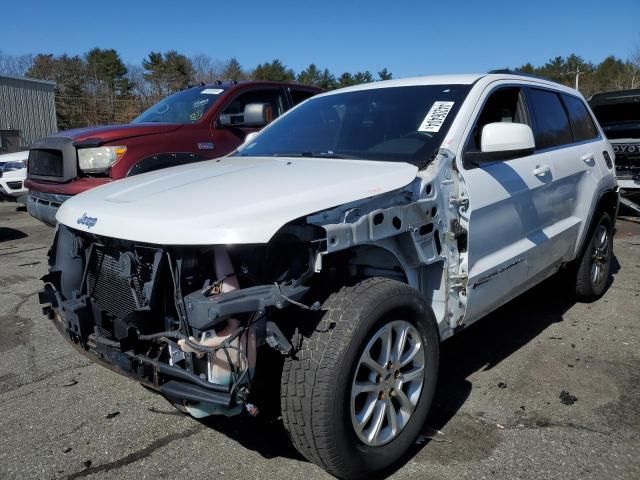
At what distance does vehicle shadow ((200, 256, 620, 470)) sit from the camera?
9.38 ft

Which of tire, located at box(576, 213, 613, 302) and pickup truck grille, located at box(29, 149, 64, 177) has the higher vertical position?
pickup truck grille, located at box(29, 149, 64, 177)

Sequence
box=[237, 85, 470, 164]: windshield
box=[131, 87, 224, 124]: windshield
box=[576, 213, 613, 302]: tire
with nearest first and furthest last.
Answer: box=[237, 85, 470, 164]: windshield → box=[576, 213, 613, 302]: tire → box=[131, 87, 224, 124]: windshield

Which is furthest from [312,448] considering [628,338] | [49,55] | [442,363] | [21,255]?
[49,55]

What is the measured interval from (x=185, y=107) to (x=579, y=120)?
4.12 meters

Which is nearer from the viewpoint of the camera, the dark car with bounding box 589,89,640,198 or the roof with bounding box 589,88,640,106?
the dark car with bounding box 589,89,640,198

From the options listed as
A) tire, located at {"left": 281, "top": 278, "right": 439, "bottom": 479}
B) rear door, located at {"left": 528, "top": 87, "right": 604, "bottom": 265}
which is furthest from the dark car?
tire, located at {"left": 281, "top": 278, "right": 439, "bottom": 479}

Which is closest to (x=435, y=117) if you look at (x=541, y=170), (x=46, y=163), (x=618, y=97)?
(x=541, y=170)

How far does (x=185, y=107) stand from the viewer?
6387 millimetres

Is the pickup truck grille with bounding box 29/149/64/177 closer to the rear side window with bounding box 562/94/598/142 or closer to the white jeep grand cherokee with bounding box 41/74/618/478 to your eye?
the white jeep grand cherokee with bounding box 41/74/618/478

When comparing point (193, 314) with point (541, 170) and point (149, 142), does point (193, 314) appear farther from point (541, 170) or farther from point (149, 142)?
point (149, 142)

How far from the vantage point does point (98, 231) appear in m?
2.49

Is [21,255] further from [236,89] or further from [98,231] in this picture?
[98,231]

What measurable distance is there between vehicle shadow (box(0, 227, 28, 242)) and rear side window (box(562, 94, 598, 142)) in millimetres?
7699

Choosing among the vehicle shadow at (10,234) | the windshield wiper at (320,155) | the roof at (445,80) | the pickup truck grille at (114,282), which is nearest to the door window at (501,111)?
the roof at (445,80)
